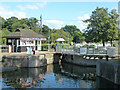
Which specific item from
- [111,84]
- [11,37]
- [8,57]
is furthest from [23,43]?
[111,84]

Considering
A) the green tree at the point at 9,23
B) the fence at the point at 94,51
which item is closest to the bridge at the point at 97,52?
the fence at the point at 94,51

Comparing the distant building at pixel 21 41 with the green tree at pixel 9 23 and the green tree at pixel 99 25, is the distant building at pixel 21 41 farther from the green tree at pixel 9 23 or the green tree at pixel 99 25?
the green tree at pixel 9 23

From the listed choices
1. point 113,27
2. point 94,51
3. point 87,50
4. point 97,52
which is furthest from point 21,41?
point 113,27

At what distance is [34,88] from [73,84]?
16.1 ft

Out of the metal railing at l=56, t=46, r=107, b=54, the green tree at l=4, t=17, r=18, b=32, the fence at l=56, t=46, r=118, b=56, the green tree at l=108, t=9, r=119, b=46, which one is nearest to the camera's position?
the fence at l=56, t=46, r=118, b=56

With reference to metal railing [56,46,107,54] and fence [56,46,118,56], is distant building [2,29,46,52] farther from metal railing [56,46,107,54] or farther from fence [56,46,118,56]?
metal railing [56,46,107,54]

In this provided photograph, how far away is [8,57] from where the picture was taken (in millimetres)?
31656

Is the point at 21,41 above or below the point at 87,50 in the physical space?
above

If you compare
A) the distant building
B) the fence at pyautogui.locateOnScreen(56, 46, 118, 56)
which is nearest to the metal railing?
the fence at pyautogui.locateOnScreen(56, 46, 118, 56)

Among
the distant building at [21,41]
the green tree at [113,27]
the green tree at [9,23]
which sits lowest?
the distant building at [21,41]

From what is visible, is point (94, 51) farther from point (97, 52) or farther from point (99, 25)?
point (99, 25)

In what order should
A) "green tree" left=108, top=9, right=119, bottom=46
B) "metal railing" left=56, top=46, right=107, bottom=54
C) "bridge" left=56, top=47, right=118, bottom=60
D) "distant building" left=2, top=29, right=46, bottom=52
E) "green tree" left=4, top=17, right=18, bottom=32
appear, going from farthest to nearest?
"green tree" left=4, top=17, right=18, bottom=32
"green tree" left=108, top=9, right=119, bottom=46
"distant building" left=2, top=29, right=46, bottom=52
"metal railing" left=56, top=46, right=107, bottom=54
"bridge" left=56, top=47, right=118, bottom=60

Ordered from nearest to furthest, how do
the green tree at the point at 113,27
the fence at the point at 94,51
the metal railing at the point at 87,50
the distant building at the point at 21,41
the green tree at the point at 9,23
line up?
1. the fence at the point at 94,51
2. the metal railing at the point at 87,50
3. the distant building at the point at 21,41
4. the green tree at the point at 113,27
5. the green tree at the point at 9,23

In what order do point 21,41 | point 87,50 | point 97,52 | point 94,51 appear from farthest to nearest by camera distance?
point 21,41, point 87,50, point 94,51, point 97,52
